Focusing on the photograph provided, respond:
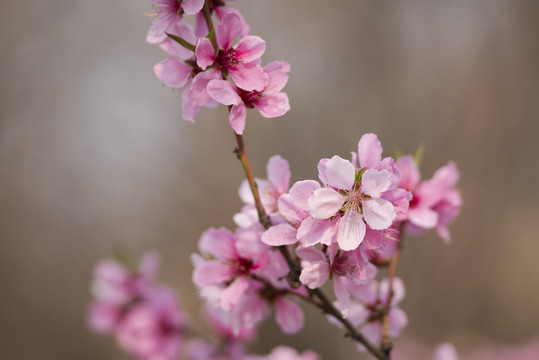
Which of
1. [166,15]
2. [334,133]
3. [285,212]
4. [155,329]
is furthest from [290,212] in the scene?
[334,133]

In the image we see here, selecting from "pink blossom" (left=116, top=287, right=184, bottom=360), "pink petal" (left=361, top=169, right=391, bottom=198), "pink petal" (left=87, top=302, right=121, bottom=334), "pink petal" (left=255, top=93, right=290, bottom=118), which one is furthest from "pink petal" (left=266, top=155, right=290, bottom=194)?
"pink petal" (left=87, top=302, right=121, bottom=334)

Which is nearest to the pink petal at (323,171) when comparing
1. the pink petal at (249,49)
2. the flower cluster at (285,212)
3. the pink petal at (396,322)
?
the flower cluster at (285,212)

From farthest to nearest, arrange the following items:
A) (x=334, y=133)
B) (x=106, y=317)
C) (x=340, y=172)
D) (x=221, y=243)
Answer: (x=334, y=133) → (x=106, y=317) → (x=221, y=243) → (x=340, y=172)

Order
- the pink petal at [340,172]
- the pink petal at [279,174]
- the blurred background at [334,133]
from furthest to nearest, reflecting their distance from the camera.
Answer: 1. the blurred background at [334,133]
2. the pink petal at [279,174]
3. the pink petal at [340,172]

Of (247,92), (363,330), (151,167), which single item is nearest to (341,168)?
(247,92)

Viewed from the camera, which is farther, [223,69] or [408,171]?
[408,171]

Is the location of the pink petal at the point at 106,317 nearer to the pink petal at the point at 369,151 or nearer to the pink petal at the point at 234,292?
the pink petal at the point at 234,292

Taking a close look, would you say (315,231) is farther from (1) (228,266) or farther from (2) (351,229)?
(1) (228,266)
